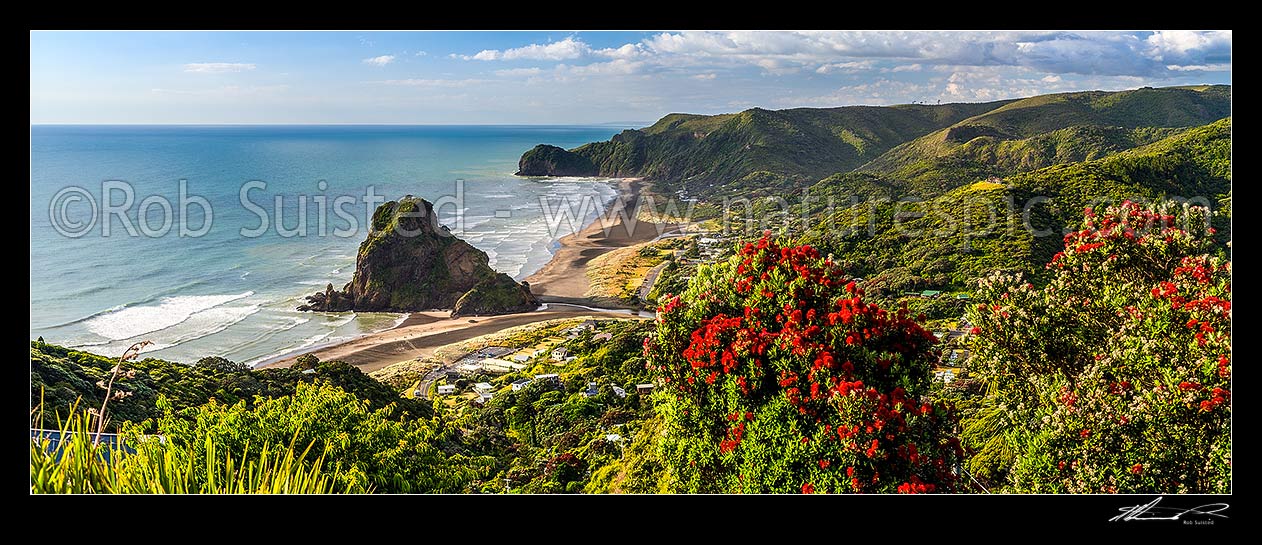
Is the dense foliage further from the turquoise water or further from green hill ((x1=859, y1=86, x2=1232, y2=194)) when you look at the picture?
green hill ((x1=859, y1=86, x2=1232, y2=194))

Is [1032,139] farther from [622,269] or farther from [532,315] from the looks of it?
[532,315]

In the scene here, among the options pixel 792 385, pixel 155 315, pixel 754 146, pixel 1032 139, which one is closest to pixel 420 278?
pixel 155 315

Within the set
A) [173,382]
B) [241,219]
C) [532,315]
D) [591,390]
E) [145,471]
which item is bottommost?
[591,390]

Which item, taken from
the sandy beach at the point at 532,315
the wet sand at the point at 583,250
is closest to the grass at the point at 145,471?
the sandy beach at the point at 532,315

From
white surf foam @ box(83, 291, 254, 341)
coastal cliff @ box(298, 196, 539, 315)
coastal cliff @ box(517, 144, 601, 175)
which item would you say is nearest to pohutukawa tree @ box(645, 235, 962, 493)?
coastal cliff @ box(298, 196, 539, 315)
